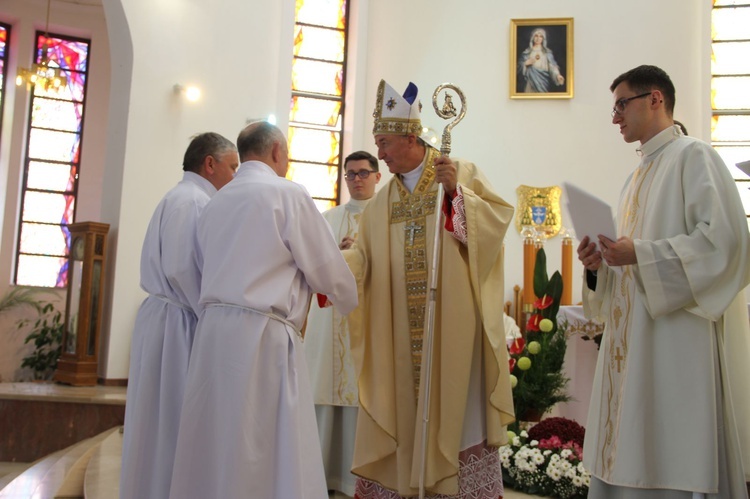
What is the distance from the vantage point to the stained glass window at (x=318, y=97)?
36.0ft

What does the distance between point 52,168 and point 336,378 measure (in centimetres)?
762

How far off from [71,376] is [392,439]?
18.2ft

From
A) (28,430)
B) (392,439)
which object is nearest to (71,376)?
(28,430)

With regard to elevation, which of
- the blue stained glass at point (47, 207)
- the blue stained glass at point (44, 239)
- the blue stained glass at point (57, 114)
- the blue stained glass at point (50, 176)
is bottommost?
the blue stained glass at point (44, 239)

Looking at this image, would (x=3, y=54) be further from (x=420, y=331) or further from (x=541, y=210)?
(x=420, y=331)

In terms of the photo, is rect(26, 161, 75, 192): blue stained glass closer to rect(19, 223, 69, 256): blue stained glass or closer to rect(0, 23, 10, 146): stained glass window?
rect(19, 223, 69, 256): blue stained glass

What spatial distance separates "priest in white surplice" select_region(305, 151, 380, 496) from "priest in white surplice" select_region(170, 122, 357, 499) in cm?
144

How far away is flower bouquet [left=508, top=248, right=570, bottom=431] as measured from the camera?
17.1ft

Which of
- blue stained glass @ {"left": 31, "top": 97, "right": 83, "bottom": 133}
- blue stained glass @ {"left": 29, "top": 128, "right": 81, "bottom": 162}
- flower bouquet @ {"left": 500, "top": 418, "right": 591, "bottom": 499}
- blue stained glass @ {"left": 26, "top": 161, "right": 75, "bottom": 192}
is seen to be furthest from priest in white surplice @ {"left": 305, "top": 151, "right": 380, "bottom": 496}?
blue stained glass @ {"left": 31, "top": 97, "right": 83, "bottom": 133}

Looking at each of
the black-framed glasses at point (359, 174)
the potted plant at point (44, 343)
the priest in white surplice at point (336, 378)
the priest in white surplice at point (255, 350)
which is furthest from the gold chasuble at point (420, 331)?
the potted plant at point (44, 343)

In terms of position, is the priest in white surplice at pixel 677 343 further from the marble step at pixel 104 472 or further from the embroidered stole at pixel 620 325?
the marble step at pixel 104 472

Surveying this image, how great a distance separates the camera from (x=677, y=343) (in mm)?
3096

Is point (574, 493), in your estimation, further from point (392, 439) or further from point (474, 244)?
point (474, 244)

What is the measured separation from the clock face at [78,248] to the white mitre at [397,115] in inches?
220
